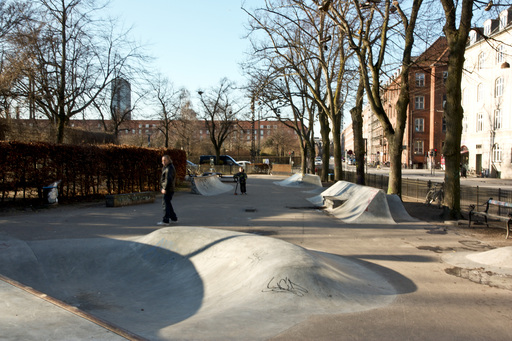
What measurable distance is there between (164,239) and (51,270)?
1.97 meters

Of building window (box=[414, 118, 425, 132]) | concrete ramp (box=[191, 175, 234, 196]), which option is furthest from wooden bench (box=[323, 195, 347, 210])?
building window (box=[414, 118, 425, 132])

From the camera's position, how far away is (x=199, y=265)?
6355mm

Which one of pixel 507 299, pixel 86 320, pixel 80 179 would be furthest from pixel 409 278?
pixel 80 179

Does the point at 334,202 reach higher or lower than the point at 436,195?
lower

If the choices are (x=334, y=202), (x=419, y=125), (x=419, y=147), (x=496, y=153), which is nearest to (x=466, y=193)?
(x=334, y=202)

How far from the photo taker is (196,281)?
584cm

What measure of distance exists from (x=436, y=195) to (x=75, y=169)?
14420mm

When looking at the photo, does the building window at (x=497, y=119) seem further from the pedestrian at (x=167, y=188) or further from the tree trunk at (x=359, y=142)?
the pedestrian at (x=167, y=188)

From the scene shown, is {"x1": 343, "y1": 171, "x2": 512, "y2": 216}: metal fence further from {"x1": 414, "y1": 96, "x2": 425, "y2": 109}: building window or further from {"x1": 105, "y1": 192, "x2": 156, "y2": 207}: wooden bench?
{"x1": 414, "y1": 96, "x2": 425, "y2": 109}: building window

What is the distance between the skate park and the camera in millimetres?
3730

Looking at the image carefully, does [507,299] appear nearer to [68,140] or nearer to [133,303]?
[133,303]

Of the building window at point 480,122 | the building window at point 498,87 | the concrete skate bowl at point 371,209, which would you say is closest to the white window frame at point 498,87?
the building window at point 498,87

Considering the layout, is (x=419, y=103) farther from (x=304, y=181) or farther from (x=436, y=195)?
(x=436, y=195)

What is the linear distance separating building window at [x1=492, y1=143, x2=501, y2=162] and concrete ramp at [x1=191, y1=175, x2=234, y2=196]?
33.9 meters
